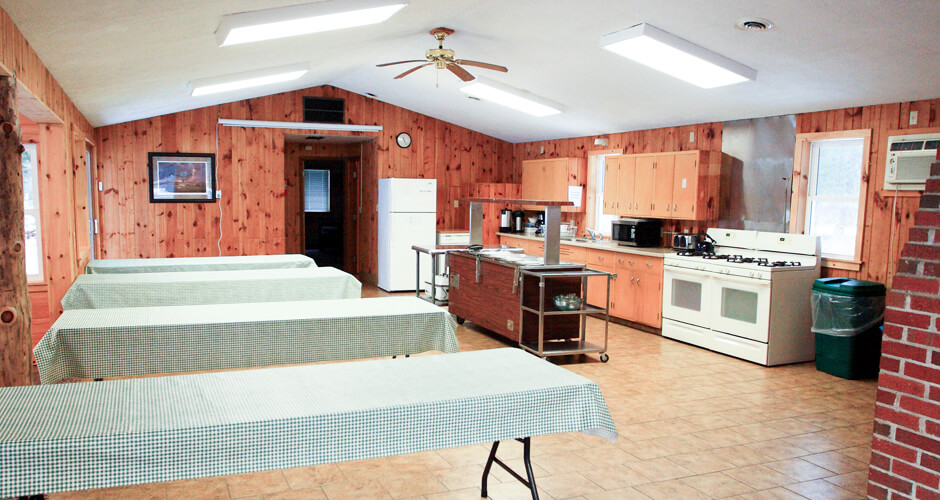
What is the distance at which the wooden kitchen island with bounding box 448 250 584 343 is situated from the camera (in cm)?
543

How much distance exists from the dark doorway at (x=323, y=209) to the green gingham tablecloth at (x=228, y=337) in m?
7.67

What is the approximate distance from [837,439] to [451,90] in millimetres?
5591

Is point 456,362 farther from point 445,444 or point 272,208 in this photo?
point 272,208

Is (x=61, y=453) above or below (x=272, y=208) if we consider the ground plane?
below

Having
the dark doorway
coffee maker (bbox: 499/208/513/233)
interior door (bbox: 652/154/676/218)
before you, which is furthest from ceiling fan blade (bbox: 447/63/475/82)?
the dark doorway

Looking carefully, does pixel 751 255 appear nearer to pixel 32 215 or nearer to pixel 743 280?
pixel 743 280

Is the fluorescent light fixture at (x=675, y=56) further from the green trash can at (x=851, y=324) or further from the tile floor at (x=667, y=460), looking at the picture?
the tile floor at (x=667, y=460)

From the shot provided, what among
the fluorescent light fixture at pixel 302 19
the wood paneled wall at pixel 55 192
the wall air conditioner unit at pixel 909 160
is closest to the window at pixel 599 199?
the wall air conditioner unit at pixel 909 160

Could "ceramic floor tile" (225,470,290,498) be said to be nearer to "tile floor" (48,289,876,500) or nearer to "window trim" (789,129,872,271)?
"tile floor" (48,289,876,500)

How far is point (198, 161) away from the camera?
27.0 ft

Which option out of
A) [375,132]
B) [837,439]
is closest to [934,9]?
[837,439]

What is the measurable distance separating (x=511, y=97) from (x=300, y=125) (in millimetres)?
3182

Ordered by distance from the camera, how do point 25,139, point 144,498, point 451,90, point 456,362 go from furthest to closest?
point 451,90
point 25,139
point 144,498
point 456,362

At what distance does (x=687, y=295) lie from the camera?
6.04 metres
